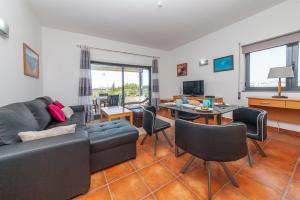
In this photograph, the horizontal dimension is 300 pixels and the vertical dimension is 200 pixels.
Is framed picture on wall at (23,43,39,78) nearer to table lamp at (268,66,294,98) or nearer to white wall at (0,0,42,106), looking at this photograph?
white wall at (0,0,42,106)

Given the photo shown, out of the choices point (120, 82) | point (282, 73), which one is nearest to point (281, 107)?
point (282, 73)

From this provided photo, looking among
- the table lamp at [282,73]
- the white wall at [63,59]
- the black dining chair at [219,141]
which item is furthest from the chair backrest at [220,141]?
the white wall at [63,59]

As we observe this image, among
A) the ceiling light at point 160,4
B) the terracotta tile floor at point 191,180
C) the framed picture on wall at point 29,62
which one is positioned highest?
the ceiling light at point 160,4

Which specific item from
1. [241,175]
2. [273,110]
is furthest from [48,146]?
[273,110]

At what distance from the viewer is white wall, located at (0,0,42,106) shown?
173cm

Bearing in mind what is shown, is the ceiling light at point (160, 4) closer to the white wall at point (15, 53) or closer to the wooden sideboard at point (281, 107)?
the white wall at point (15, 53)

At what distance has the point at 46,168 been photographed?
1.03m

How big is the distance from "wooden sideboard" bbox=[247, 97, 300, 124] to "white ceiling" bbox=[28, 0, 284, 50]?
1956mm

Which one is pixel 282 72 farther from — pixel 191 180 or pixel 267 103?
pixel 191 180

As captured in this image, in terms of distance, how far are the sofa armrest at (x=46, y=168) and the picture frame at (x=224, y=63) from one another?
150 inches

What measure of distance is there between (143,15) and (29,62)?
249cm

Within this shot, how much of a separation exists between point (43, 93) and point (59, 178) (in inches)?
127

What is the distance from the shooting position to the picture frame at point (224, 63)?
350 centimetres

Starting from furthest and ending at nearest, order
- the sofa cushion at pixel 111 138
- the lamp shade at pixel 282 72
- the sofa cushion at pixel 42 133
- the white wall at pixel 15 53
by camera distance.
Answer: the lamp shade at pixel 282 72 < the white wall at pixel 15 53 < the sofa cushion at pixel 111 138 < the sofa cushion at pixel 42 133
